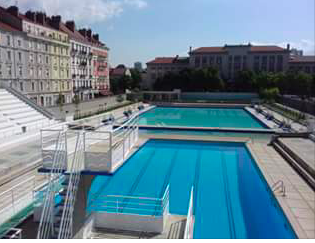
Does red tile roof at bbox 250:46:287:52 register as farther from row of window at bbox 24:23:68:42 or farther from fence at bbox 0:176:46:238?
fence at bbox 0:176:46:238

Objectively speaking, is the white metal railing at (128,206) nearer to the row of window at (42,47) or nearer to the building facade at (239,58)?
the row of window at (42,47)

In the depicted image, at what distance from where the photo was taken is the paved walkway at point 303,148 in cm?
1030

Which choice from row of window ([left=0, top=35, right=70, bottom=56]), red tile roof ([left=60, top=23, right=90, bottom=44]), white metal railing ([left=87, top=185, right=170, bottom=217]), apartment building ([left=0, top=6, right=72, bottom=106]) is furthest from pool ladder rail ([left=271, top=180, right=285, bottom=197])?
red tile roof ([left=60, top=23, right=90, bottom=44])

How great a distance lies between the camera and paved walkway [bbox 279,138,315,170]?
10300 mm

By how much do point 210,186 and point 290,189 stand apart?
2462mm

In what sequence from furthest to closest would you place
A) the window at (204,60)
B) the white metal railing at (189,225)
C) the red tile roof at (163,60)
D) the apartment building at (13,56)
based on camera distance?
the red tile roof at (163,60) < the window at (204,60) < the apartment building at (13,56) < the white metal railing at (189,225)

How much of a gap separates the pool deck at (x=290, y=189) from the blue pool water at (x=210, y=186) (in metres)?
0.21

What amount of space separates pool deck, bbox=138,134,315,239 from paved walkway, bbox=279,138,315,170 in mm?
641

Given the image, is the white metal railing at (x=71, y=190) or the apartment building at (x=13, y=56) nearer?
the white metal railing at (x=71, y=190)

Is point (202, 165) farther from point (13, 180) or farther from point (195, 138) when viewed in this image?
point (13, 180)

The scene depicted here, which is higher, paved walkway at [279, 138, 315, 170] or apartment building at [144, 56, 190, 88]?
apartment building at [144, 56, 190, 88]

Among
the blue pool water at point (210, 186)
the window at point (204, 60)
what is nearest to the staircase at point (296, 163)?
the blue pool water at point (210, 186)

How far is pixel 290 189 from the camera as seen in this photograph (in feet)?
27.1

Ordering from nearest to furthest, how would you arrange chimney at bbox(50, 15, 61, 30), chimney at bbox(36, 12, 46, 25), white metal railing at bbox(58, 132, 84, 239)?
white metal railing at bbox(58, 132, 84, 239), chimney at bbox(36, 12, 46, 25), chimney at bbox(50, 15, 61, 30)
